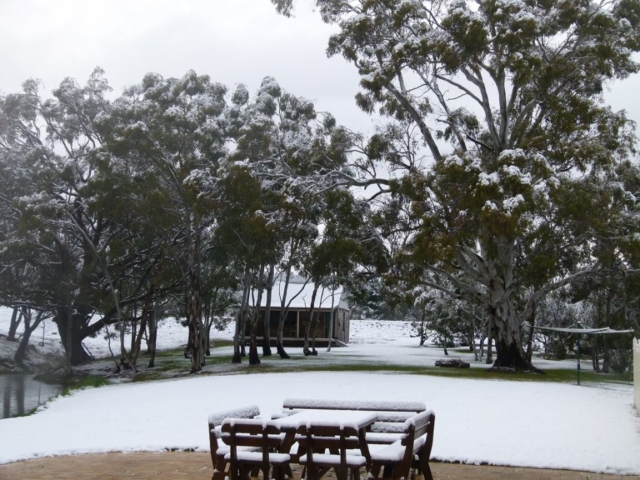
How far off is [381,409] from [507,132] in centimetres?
1897

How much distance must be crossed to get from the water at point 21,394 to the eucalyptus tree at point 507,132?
11836 mm

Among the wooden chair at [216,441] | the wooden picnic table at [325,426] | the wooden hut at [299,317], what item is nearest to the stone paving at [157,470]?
the wooden chair at [216,441]

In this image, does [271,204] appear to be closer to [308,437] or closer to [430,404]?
[430,404]

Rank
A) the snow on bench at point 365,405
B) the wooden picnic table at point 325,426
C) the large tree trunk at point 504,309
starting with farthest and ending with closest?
the large tree trunk at point 504,309, the snow on bench at point 365,405, the wooden picnic table at point 325,426

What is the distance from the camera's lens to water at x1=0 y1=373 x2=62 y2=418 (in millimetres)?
18219

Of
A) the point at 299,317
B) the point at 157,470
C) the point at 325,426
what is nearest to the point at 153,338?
the point at 299,317

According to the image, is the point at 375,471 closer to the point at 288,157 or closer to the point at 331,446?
the point at 331,446

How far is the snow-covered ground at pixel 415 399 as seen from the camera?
9.03m

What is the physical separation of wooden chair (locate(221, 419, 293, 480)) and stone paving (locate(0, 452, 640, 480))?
1101 mm

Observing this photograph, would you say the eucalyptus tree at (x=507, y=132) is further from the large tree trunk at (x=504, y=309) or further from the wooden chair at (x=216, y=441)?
the wooden chair at (x=216, y=441)

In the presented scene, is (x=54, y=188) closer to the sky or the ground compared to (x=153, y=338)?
closer to the sky

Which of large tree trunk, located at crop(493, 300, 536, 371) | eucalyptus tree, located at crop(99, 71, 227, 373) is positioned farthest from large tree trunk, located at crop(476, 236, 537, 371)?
eucalyptus tree, located at crop(99, 71, 227, 373)

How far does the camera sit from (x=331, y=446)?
20.4 ft

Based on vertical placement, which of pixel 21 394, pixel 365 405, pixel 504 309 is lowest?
pixel 21 394
